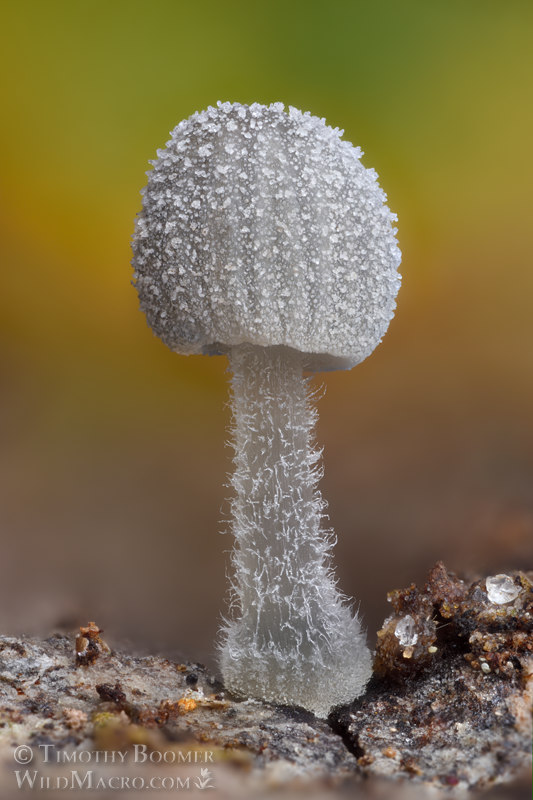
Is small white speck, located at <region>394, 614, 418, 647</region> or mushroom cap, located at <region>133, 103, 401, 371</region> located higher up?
mushroom cap, located at <region>133, 103, 401, 371</region>

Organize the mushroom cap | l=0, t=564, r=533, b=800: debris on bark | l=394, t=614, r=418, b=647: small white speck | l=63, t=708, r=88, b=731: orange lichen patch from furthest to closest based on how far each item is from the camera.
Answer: l=394, t=614, r=418, b=647: small white speck < the mushroom cap < l=63, t=708, r=88, b=731: orange lichen patch < l=0, t=564, r=533, b=800: debris on bark

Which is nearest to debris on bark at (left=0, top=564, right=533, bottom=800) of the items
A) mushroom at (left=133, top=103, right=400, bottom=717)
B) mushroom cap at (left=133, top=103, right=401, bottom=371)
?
mushroom at (left=133, top=103, right=400, bottom=717)

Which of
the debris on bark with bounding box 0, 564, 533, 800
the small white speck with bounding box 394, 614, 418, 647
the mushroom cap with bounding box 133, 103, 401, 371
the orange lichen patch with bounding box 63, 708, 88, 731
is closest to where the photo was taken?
the debris on bark with bounding box 0, 564, 533, 800

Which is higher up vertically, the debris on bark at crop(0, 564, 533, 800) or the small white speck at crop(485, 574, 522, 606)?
the small white speck at crop(485, 574, 522, 606)

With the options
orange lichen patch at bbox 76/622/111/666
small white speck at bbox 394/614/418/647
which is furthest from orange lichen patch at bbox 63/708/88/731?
small white speck at bbox 394/614/418/647

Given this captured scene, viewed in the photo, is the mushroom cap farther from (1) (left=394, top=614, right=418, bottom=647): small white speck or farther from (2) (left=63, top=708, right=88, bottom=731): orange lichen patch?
(2) (left=63, top=708, right=88, bottom=731): orange lichen patch

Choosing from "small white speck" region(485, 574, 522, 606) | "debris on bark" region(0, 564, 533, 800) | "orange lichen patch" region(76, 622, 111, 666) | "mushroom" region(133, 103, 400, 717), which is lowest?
"debris on bark" region(0, 564, 533, 800)

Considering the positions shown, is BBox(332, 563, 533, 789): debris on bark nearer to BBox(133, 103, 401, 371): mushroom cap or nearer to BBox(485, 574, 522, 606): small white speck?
BBox(485, 574, 522, 606): small white speck

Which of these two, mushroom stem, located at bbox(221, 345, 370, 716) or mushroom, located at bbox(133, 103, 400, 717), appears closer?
mushroom, located at bbox(133, 103, 400, 717)
